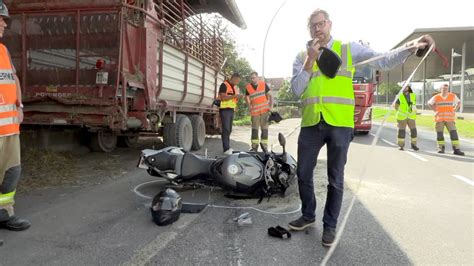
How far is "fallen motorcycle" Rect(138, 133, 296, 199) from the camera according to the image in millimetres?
4641

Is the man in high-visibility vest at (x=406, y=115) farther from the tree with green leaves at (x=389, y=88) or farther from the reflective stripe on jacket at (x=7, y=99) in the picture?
the tree with green leaves at (x=389, y=88)

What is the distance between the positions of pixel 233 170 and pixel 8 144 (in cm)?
218

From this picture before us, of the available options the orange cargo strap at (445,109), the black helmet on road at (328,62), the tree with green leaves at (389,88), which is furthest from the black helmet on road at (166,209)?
the tree with green leaves at (389,88)

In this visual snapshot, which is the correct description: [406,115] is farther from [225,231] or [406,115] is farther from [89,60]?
[225,231]

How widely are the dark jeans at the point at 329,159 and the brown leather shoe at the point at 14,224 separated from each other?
2.44 m

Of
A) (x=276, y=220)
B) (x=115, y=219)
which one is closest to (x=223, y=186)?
(x=276, y=220)

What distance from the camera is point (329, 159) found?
3.59m

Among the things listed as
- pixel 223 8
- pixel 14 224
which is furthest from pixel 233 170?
pixel 223 8

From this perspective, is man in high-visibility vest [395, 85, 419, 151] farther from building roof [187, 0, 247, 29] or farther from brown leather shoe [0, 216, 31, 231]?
brown leather shoe [0, 216, 31, 231]

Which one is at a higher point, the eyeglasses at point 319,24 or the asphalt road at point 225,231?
the eyeglasses at point 319,24

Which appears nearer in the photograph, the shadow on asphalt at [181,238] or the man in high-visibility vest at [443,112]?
the shadow on asphalt at [181,238]

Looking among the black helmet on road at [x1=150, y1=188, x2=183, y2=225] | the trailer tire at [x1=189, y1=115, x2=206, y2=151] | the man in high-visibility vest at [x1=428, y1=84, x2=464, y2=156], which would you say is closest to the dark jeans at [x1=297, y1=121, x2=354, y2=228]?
the black helmet on road at [x1=150, y1=188, x2=183, y2=225]

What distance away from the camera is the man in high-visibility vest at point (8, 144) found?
3.71 meters

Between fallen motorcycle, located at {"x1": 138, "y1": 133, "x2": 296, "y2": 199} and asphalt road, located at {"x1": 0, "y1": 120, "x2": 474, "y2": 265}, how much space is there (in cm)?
19
